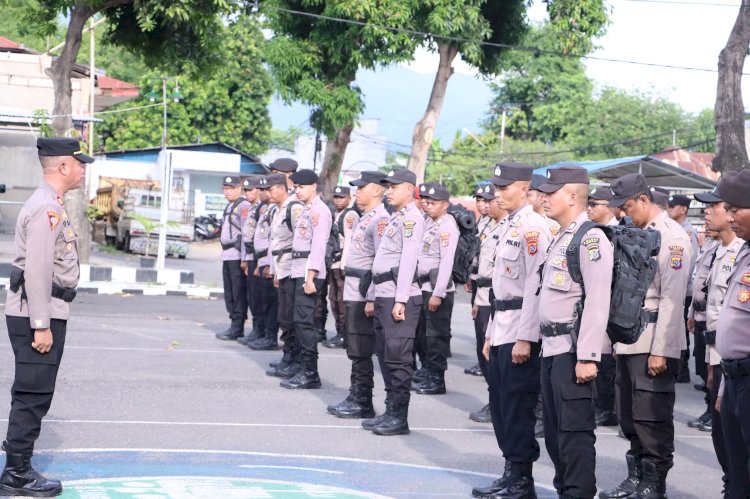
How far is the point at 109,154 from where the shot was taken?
50.4 m

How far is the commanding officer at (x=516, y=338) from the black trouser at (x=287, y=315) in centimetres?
412

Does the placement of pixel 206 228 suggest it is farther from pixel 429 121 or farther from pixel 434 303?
pixel 434 303

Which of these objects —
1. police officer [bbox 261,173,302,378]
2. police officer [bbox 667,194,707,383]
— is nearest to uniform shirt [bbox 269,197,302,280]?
police officer [bbox 261,173,302,378]

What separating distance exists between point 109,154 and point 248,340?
38.4 m

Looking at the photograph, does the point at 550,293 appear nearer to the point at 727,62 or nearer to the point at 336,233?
the point at 336,233

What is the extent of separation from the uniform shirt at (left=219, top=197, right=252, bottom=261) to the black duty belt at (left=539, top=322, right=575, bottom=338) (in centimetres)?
857

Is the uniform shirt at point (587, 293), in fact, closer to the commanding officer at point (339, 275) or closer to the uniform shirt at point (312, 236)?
the uniform shirt at point (312, 236)

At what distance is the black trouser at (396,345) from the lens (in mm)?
9078

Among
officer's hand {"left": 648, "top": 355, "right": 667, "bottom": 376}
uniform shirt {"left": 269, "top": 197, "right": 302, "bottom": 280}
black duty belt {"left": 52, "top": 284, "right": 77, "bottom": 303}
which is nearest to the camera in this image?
black duty belt {"left": 52, "top": 284, "right": 77, "bottom": 303}

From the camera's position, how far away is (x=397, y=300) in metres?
9.07

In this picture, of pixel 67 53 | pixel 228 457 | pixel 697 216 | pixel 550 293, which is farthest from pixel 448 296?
pixel 697 216

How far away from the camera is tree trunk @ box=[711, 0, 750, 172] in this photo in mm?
15211

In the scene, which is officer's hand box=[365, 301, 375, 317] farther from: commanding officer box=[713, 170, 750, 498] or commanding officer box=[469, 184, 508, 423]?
commanding officer box=[713, 170, 750, 498]

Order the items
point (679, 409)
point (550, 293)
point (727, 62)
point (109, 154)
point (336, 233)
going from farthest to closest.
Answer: point (109, 154) → point (727, 62) → point (336, 233) → point (679, 409) → point (550, 293)
